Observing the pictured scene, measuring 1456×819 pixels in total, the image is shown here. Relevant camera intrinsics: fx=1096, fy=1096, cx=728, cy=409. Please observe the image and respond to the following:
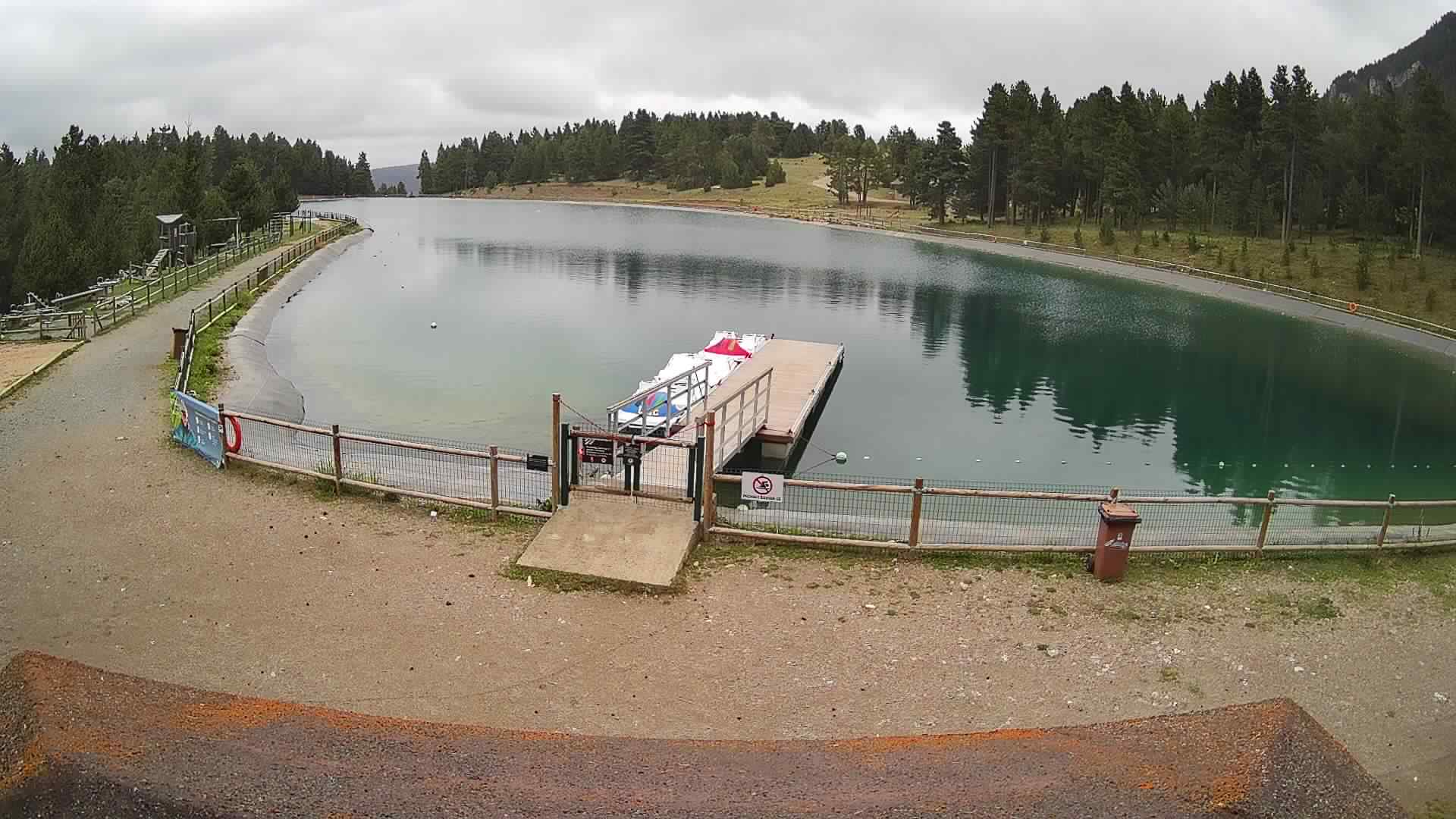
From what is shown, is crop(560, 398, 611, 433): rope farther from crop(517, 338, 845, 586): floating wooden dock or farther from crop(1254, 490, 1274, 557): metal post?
crop(1254, 490, 1274, 557): metal post

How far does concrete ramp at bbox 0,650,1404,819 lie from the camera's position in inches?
339

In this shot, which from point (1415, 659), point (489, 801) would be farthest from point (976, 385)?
point (489, 801)

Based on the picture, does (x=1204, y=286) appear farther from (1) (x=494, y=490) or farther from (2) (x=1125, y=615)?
(1) (x=494, y=490)

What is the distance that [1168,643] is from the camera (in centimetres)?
1315

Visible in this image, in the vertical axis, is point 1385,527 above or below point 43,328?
below

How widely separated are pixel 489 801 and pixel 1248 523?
61.2 ft

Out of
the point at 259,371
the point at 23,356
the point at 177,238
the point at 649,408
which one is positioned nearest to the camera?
the point at 649,408

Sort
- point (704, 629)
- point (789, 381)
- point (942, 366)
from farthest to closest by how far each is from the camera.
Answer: point (942, 366) → point (789, 381) → point (704, 629)

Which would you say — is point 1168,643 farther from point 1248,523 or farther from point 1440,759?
point 1248,523

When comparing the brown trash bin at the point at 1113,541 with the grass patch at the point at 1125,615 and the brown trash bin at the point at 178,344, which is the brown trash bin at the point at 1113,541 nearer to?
the grass patch at the point at 1125,615

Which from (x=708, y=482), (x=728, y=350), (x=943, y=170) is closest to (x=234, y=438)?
(x=708, y=482)

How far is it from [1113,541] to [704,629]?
5.95m

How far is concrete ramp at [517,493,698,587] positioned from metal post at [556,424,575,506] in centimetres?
13

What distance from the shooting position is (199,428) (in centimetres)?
1945
